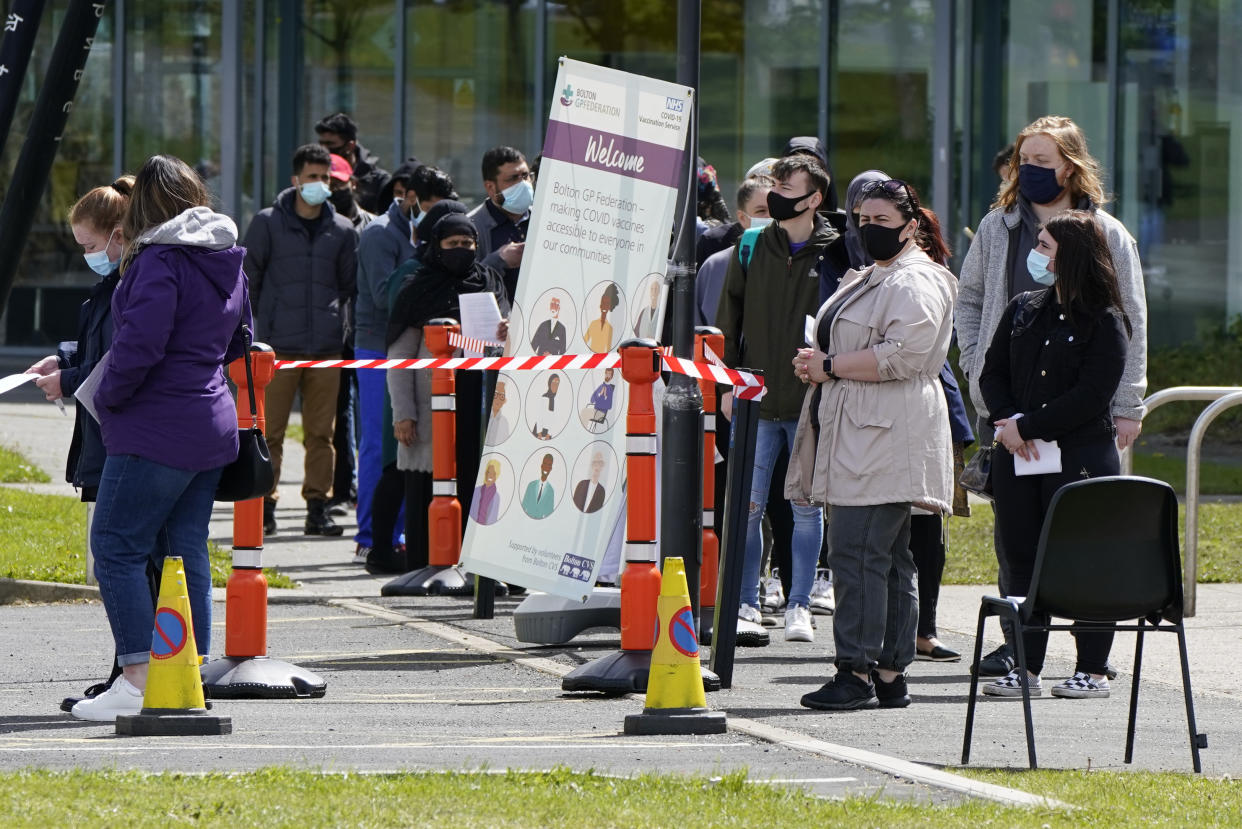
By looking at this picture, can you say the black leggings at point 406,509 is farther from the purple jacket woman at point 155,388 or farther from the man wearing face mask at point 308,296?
the purple jacket woman at point 155,388

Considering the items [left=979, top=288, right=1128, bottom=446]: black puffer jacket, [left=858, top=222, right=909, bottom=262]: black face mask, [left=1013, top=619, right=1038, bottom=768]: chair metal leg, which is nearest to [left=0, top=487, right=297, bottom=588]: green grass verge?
[left=858, top=222, right=909, bottom=262]: black face mask

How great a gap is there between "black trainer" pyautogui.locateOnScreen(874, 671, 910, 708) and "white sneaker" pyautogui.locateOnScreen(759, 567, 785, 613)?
2.65 metres

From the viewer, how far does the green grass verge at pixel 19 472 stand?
47.1ft

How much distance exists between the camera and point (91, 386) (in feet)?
22.5

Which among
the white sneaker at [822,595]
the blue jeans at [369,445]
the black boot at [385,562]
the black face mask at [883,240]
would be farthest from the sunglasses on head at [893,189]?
the blue jeans at [369,445]

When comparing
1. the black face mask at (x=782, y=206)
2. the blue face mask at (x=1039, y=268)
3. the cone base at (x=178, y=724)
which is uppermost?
the black face mask at (x=782, y=206)

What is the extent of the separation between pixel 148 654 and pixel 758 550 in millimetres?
3234

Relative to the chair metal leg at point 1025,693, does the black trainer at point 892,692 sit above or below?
below

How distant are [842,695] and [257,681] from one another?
2.10 metres

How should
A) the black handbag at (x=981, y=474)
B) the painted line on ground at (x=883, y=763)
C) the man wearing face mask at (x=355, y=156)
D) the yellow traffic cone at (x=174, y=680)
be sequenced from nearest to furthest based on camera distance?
the painted line on ground at (x=883, y=763)
the yellow traffic cone at (x=174, y=680)
the black handbag at (x=981, y=474)
the man wearing face mask at (x=355, y=156)

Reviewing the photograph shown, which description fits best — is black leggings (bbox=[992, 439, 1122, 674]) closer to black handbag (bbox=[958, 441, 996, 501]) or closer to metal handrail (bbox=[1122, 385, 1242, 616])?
black handbag (bbox=[958, 441, 996, 501])

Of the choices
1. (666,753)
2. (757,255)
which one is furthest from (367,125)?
(666,753)

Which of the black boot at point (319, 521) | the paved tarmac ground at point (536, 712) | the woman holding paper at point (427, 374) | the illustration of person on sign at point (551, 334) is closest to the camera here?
the paved tarmac ground at point (536, 712)

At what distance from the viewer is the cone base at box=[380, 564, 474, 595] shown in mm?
10484
